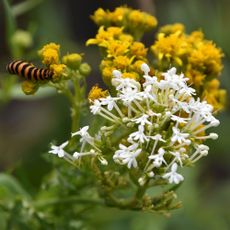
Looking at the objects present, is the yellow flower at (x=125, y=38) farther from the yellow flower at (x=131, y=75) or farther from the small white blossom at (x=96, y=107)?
the small white blossom at (x=96, y=107)

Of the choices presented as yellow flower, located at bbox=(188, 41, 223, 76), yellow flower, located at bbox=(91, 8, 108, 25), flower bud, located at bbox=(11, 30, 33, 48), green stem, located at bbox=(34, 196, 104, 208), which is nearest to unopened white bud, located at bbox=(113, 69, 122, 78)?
yellow flower, located at bbox=(188, 41, 223, 76)

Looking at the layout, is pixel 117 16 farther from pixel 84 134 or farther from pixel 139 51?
pixel 84 134

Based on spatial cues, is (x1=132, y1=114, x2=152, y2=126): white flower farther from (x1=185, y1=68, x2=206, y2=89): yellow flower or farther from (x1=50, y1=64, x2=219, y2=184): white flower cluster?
(x1=185, y1=68, x2=206, y2=89): yellow flower

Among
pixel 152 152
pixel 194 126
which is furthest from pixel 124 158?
pixel 194 126

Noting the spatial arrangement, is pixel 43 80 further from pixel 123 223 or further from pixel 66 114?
pixel 66 114

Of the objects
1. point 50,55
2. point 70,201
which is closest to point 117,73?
point 50,55

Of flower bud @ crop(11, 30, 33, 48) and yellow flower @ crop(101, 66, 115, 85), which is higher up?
flower bud @ crop(11, 30, 33, 48)
